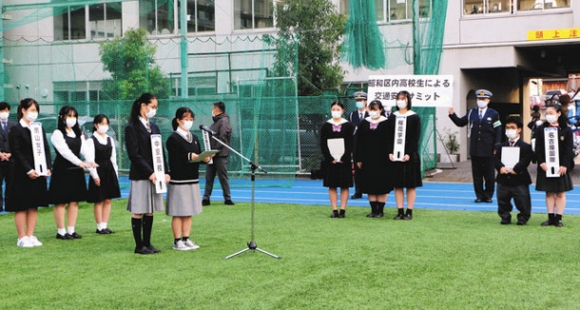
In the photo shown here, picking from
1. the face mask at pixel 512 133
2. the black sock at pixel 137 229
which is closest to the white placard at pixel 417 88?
the face mask at pixel 512 133

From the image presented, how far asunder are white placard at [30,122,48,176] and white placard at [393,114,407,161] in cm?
476

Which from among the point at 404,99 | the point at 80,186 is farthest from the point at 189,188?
the point at 404,99

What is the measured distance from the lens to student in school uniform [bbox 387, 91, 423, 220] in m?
10.7

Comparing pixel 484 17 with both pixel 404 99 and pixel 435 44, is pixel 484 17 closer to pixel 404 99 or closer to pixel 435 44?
pixel 435 44

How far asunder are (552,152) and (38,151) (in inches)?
251

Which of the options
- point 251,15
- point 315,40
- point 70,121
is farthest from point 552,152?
point 251,15

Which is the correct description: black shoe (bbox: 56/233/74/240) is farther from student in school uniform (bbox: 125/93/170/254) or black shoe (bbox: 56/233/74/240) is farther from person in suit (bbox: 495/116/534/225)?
person in suit (bbox: 495/116/534/225)

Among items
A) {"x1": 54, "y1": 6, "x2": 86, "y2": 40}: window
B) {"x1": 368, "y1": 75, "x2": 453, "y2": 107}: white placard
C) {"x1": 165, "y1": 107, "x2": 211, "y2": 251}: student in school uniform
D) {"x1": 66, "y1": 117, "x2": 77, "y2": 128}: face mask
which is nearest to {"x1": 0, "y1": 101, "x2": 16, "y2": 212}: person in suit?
{"x1": 66, "y1": 117, "x2": 77, "y2": 128}: face mask

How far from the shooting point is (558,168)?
9.73 meters

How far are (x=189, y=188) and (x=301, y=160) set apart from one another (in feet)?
32.7

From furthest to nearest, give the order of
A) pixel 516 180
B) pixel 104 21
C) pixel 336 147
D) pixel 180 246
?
pixel 104 21
pixel 336 147
pixel 516 180
pixel 180 246

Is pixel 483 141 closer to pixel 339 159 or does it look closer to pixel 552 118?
pixel 552 118

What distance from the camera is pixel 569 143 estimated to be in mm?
9883

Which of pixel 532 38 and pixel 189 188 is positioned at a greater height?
pixel 532 38
